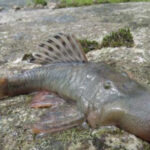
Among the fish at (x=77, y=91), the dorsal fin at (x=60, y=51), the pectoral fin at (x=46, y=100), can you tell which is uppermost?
the dorsal fin at (x=60, y=51)

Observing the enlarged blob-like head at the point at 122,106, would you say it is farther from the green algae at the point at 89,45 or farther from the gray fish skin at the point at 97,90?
the green algae at the point at 89,45

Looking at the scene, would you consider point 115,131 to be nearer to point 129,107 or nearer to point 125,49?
point 129,107

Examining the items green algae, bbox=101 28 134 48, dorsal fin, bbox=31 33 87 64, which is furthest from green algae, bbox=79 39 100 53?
dorsal fin, bbox=31 33 87 64

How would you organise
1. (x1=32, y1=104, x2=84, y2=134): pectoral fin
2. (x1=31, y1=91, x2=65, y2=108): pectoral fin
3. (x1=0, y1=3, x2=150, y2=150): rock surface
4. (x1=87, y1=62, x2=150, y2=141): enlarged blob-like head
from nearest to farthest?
(x1=87, y1=62, x2=150, y2=141): enlarged blob-like head → (x1=0, y1=3, x2=150, y2=150): rock surface → (x1=32, y1=104, x2=84, y2=134): pectoral fin → (x1=31, y1=91, x2=65, y2=108): pectoral fin

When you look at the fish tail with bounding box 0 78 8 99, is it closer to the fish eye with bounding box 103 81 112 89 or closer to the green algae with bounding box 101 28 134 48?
the fish eye with bounding box 103 81 112 89

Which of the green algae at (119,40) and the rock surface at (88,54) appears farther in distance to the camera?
the green algae at (119,40)

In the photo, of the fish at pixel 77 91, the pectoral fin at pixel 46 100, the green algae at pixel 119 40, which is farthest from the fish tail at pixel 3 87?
the green algae at pixel 119 40
